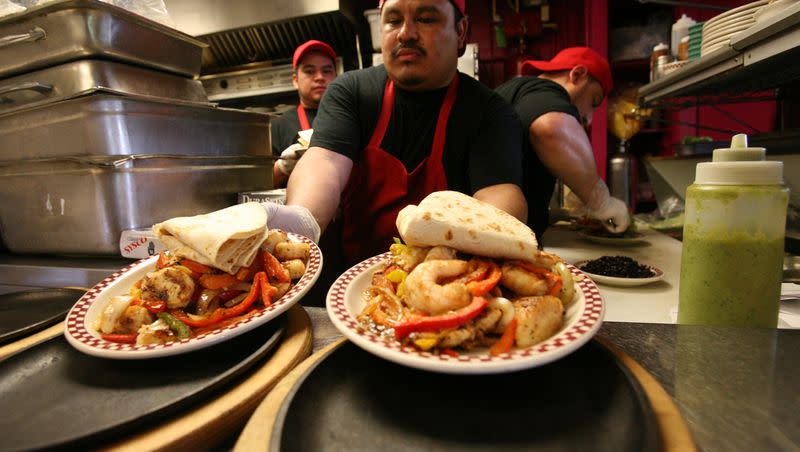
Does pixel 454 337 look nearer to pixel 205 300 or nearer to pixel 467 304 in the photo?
pixel 467 304

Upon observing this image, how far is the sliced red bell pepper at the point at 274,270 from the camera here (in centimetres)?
93

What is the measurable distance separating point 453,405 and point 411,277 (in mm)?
225

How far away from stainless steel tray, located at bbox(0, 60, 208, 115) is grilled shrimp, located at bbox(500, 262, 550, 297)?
4.84 ft

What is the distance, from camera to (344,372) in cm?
63

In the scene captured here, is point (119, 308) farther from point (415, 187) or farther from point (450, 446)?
point (415, 187)

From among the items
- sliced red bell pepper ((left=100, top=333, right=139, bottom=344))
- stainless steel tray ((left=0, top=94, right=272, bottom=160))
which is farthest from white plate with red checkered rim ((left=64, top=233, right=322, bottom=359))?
stainless steel tray ((left=0, top=94, right=272, bottom=160))

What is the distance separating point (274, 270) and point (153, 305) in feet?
0.82

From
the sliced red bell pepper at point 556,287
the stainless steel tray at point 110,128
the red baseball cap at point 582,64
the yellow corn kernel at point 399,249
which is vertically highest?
the red baseball cap at point 582,64

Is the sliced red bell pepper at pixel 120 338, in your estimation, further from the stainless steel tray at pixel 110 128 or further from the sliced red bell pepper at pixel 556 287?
the stainless steel tray at pixel 110 128

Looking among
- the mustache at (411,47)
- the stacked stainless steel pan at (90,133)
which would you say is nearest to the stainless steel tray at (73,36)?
the stacked stainless steel pan at (90,133)

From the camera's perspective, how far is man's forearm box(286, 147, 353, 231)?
173cm

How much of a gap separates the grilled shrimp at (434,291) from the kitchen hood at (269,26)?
11.2ft

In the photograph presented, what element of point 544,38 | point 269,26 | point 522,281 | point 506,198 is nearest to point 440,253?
point 522,281

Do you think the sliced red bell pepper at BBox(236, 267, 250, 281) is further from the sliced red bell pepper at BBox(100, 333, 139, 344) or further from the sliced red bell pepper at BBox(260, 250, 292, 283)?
the sliced red bell pepper at BBox(100, 333, 139, 344)
